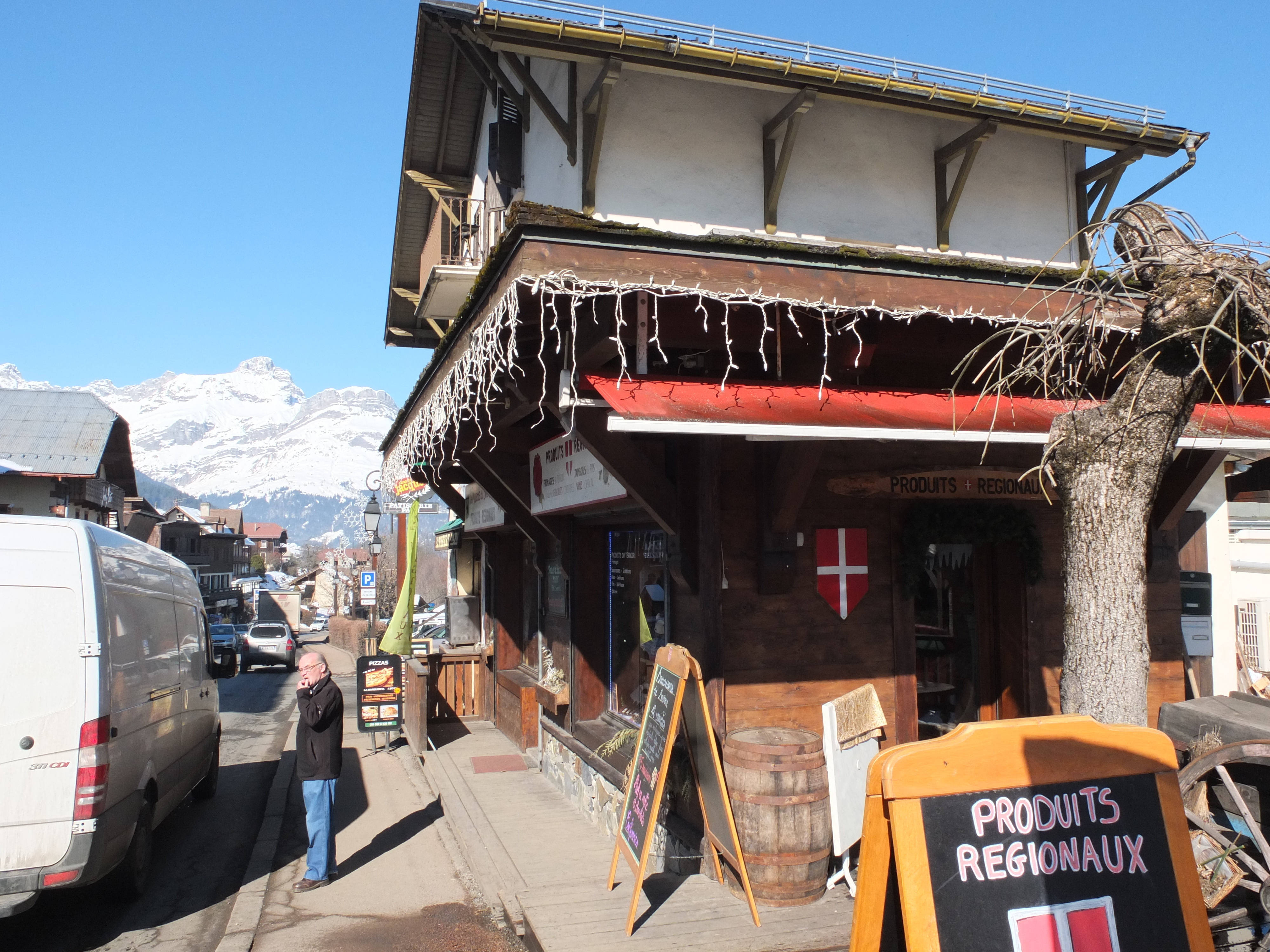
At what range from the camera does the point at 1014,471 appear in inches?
243

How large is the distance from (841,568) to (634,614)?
2.14 m

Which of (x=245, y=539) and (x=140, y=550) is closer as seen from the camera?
(x=140, y=550)

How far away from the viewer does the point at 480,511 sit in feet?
39.5

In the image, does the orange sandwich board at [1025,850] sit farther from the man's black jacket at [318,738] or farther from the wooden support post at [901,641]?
the man's black jacket at [318,738]

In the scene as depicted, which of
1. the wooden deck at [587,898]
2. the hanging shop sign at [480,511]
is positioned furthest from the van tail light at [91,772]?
the hanging shop sign at [480,511]

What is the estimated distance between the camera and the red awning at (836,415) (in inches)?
162

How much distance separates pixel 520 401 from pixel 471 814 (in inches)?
148

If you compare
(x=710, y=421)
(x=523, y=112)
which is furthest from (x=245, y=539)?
(x=710, y=421)

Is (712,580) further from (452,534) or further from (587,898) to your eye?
(452,534)

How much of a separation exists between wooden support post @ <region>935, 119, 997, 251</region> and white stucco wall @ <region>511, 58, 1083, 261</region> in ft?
0.24

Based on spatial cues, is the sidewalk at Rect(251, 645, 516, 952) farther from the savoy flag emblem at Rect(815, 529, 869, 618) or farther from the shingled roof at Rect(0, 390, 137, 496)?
the shingled roof at Rect(0, 390, 137, 496)

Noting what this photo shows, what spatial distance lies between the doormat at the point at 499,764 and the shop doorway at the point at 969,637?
4652mm

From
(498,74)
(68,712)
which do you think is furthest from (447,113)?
(68,712)

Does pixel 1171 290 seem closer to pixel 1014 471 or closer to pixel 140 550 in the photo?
pixel 1014 471
